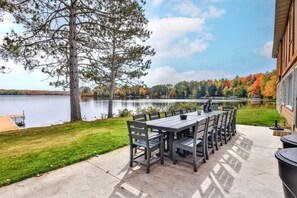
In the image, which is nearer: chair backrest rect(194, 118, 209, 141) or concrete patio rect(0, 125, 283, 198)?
concrete patio rect(0, 125, 283, 198)

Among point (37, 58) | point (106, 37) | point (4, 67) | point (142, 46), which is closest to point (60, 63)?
point (37, 58)

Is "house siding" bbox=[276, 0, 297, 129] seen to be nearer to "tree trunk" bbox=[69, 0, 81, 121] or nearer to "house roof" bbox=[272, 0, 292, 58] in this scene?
"house roof" bbox=[272, 0, 292, 58]

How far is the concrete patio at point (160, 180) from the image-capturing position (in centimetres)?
227

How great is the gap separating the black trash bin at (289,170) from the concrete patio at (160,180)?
3.71ft

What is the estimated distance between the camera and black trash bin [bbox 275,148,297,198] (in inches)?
46.3

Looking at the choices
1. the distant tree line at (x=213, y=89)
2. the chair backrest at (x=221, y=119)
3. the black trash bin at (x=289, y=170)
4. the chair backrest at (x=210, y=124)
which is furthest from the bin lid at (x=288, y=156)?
the distant tree line at (x=213, y=89)

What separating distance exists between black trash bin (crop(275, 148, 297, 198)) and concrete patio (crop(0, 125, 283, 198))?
113 cm

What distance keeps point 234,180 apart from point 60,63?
29.4 ft

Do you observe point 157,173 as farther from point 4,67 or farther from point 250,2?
point 250,2

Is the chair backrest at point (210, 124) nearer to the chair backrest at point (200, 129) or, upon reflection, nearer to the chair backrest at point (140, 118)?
the chair backrest at point (200, 129)

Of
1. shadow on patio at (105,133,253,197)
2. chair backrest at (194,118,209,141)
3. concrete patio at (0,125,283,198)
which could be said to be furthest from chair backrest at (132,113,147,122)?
chair backrest at (194,118,209,141)

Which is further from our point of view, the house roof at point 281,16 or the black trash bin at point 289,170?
the house roof at point 281,16

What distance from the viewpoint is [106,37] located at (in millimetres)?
9789

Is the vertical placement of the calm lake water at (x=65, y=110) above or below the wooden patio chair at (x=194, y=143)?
below
